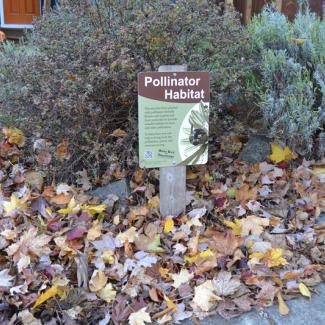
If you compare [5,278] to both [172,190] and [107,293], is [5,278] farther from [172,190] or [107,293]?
[172,190]

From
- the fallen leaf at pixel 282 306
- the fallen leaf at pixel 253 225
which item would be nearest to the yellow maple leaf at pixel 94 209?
the fallen leaf at pixel 253 225

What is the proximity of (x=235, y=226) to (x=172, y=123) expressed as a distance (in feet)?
2.50

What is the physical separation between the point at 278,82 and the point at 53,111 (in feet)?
5.80

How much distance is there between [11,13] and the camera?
8.99 metres

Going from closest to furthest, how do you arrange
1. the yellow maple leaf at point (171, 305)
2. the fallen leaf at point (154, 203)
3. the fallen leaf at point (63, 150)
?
the yellow maple leaf at point (171, 305)
the fallen leaf at point (154, 203)
the fallen leaf at point (63, 150)

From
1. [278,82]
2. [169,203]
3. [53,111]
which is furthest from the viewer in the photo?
[278,82]

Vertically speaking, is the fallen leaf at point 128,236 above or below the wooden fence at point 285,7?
below

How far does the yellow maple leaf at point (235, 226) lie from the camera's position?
2736 mm

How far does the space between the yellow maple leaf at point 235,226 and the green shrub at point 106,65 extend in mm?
913

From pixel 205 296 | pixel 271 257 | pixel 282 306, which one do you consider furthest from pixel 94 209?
pixel 282 306

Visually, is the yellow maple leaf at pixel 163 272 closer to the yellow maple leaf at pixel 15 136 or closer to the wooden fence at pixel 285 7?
the yellow maple leaf at pixel 15 136

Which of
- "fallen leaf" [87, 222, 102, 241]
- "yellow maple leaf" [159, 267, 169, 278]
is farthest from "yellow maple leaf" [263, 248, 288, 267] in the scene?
"fallen leaf" [87, 222, 102, 241]

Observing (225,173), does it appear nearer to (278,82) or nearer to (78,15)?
(278,82)

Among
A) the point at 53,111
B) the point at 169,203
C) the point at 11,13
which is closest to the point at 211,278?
the point at 169,203
